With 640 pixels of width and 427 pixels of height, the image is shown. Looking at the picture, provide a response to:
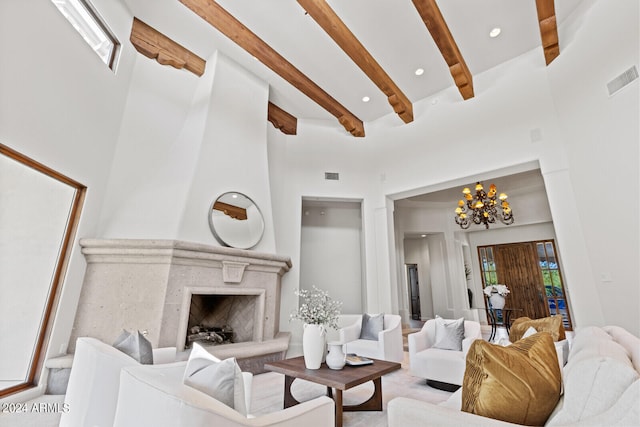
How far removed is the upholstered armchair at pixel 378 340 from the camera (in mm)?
3949

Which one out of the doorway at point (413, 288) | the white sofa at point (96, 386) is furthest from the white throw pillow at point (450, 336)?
the doorway at point (413, 288)

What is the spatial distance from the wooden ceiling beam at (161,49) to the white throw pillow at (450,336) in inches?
206

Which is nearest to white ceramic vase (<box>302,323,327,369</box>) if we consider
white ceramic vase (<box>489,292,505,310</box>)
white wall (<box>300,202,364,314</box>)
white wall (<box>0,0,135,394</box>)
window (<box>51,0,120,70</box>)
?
white wall (<box>0,0,135,394</box>)

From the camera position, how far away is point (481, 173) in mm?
4812

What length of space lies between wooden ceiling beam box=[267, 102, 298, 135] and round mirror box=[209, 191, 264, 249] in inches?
88.0

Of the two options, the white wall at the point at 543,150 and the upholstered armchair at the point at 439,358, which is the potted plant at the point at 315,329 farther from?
the white wall at the point at 543,150

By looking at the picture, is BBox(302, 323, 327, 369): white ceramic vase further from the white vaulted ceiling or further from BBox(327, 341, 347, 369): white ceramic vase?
the white vaulted ceiling

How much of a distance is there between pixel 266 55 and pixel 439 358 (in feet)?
15.6

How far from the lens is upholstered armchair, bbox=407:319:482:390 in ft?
9.93

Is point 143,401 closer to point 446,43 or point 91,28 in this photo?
point 91,28

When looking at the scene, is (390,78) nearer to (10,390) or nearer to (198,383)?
(198,383)

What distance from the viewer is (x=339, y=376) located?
242cm

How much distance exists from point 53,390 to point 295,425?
307cm

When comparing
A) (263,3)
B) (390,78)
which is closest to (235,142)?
(263,3)
